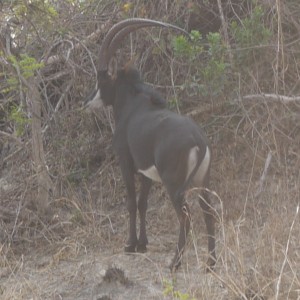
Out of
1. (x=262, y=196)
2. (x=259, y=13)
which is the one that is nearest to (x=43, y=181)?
(x=262, y=196)

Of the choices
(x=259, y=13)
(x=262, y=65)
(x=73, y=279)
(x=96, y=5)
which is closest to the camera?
(x=73, y=279)

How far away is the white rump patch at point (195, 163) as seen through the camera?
21.7 feet

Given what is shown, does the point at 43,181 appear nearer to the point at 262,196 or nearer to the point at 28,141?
the point at 28,141

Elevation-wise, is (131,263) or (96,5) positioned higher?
(96,5)

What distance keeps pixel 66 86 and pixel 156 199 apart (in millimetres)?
1681

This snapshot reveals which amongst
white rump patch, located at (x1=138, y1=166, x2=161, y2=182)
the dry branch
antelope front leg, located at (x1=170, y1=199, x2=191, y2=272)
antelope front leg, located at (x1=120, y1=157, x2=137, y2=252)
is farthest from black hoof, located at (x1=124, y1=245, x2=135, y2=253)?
the dry branch

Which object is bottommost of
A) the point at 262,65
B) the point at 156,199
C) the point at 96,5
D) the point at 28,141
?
the point at 156,199

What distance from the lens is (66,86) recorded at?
9305 mm

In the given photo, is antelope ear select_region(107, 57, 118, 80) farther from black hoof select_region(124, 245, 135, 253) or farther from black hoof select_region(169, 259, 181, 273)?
black hoof select_region(169, 259, 181, 273)

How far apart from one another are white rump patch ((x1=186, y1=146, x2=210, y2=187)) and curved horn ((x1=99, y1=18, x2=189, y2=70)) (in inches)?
52.4

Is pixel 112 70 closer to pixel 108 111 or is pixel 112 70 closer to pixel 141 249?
pixel 108 111

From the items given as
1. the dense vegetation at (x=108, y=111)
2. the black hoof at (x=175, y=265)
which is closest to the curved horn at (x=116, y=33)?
the dense vegetation at (x=108, y=111)

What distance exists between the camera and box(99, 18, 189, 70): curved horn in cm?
746

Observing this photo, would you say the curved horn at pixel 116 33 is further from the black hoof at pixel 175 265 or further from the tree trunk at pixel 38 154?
the black hoof at pixel 175 265
